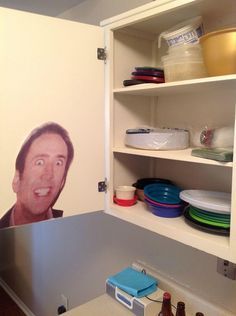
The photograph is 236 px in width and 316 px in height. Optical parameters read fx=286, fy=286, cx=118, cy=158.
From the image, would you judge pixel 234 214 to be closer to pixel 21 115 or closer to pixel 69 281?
pixel 21 115

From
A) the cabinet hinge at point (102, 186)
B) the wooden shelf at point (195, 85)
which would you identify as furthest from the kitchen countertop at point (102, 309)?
the wooden shelf at point (195, 85)

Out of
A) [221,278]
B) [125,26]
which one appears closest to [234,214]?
[221,278]

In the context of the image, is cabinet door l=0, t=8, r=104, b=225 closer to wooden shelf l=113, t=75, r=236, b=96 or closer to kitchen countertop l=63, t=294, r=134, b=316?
wooden shelf l=113, t=75, r=236, b=96

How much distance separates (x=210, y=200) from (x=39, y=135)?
2.18 feet

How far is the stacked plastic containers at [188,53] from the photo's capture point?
1042 mm

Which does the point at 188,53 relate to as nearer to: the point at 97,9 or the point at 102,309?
the point at 97,9

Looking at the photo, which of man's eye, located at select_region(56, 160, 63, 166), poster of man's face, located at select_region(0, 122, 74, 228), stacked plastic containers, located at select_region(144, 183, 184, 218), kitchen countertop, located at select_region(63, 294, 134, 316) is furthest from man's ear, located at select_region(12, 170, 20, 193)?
kitchen countertop, located at select_region(63, 294, 134, 316)

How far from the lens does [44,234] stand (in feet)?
8.12

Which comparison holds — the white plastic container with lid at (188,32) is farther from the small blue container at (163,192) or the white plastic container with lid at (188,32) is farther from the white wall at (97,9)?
the small blue container at (163,192)

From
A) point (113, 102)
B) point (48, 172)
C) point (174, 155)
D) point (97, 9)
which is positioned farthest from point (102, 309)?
point (97, 9)

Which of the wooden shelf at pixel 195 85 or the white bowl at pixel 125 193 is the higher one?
the wooden shelf at pixel 195 85

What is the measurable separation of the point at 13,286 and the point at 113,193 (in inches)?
91.0

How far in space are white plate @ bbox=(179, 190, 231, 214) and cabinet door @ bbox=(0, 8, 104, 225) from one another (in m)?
0.41

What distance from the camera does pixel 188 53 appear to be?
1.05 m
